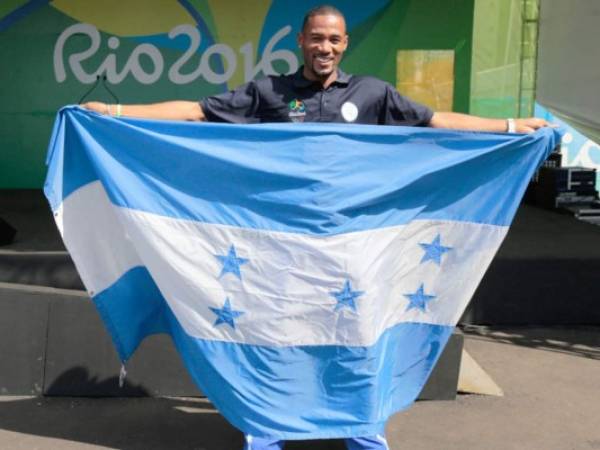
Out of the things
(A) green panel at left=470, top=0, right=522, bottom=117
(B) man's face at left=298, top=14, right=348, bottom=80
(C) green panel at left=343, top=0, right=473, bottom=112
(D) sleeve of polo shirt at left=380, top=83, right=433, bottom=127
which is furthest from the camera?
(A) green panel at left=470, top=0, right=522, bottom=117

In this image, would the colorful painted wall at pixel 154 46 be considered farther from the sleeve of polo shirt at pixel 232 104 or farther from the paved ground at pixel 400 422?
the sleeve of polo shirt at pixel 232 104

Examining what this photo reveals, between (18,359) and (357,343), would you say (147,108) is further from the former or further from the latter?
(18,359)

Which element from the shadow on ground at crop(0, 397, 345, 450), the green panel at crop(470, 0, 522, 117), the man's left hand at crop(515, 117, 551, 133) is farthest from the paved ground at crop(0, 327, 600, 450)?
the green panel at crop(470, 0, 522, 117)

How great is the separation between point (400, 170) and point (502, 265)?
2826mm

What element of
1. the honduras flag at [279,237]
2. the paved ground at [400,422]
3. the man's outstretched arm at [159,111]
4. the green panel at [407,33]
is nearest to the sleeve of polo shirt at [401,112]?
the honduras flag at [279,237]

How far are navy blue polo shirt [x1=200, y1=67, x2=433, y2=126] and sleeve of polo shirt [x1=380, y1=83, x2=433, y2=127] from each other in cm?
1

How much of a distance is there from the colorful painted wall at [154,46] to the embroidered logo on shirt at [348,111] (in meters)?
7.32

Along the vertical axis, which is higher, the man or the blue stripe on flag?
the man

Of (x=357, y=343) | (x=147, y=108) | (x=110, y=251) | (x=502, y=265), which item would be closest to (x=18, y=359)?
(x=110, y=251)

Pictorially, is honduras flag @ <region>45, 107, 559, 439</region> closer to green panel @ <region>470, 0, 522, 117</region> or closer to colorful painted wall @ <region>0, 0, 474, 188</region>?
colorful painted wall @ <region>0, 0, 474, 188</region>

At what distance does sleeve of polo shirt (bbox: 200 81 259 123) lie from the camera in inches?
137

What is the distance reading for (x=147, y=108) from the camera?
3.47m

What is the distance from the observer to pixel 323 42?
332cm

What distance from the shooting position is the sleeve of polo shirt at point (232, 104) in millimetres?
3484
